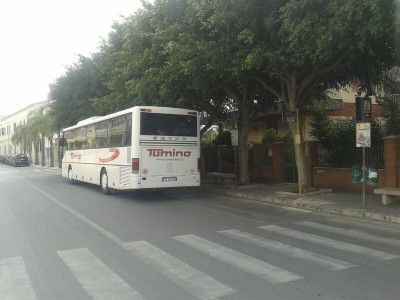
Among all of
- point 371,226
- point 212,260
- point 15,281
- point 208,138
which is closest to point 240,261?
point 212,260

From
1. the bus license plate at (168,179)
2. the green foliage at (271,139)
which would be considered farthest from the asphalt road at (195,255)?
the green foliage at (271,139)

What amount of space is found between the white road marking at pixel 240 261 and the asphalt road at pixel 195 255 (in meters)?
0.01

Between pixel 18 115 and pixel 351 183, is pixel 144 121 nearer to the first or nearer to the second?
pixel 351 183

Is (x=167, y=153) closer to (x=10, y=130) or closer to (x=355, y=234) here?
(x=355, y=234)

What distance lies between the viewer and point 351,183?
16.2 meters

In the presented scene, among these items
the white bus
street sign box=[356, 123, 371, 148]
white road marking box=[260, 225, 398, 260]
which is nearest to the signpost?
street sign box=[356, 123, 371, 148]

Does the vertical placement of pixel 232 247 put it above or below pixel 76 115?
below

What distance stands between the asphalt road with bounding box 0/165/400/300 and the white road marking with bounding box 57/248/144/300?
0.01 m

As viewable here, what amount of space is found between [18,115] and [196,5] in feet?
255

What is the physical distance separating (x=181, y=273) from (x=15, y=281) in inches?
89.3

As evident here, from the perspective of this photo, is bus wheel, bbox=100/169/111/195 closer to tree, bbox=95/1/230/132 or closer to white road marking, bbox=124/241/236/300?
tree, bbox=95/1/230/132

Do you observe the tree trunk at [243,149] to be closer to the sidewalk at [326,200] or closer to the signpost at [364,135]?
the sidewalk at [326,200]

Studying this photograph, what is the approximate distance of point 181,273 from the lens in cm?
608

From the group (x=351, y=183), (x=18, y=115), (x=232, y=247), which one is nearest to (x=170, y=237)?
(x=232, y=247)
